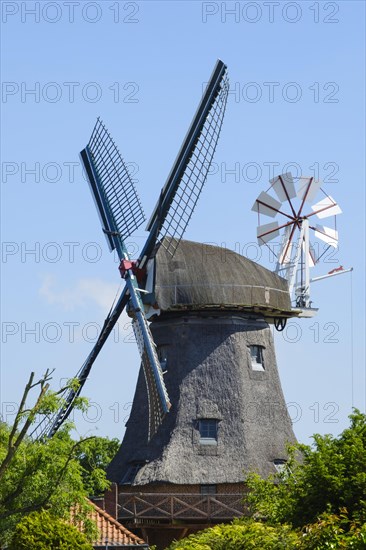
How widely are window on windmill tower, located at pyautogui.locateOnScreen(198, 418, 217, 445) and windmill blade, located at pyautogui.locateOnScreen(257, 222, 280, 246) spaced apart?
6.04 meters

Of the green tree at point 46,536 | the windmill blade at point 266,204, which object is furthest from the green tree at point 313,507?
the windmill blade at point 266,204

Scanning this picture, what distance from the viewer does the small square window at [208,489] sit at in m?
37.9

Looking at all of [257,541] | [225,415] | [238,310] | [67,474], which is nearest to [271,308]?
[238,310]

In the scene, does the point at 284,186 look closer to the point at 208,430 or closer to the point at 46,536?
the point at 208,430

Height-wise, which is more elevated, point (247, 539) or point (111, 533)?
point (111, 533)

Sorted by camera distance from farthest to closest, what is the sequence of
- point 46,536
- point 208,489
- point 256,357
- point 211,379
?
point 256,357 → point 211,379 → point 208,489 → point 46,536

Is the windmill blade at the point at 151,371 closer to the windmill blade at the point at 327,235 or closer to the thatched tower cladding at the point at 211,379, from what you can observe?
the thatched tower cladding at the point at 211,379

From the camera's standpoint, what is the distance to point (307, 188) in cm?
4072

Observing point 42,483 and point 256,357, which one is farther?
point 256,357

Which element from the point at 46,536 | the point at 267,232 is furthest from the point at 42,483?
the point at 267,232

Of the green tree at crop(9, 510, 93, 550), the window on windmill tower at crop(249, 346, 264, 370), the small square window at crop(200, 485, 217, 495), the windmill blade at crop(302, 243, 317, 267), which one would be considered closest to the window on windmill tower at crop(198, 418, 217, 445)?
the small square window at crop(200, 485, 217, 495)

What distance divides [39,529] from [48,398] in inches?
Answer: 137

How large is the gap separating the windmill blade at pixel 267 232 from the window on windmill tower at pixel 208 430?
238 inches

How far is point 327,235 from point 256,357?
14.3 feet
